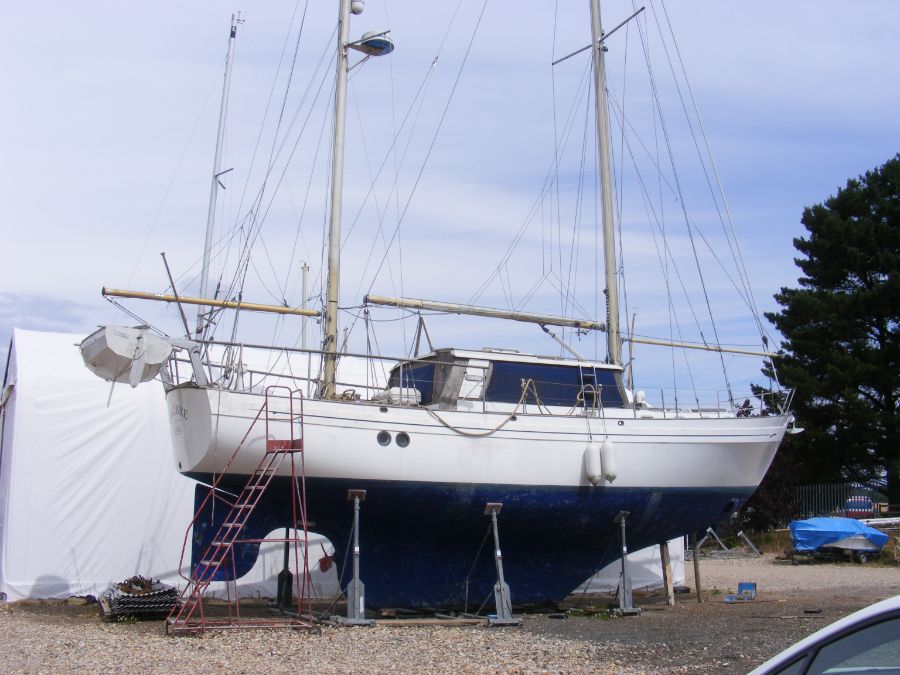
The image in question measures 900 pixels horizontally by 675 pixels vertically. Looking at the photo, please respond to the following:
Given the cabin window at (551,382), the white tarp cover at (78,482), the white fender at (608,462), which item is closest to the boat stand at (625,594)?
the white fender at (608,462)

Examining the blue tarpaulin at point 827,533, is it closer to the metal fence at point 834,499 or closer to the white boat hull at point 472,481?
the metal fence at point 834,499

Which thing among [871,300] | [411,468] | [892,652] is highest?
[871,300]

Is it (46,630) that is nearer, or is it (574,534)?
(46,630)

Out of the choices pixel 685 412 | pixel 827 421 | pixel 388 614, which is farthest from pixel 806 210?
pixel 388 614

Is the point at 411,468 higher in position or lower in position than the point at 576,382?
lower

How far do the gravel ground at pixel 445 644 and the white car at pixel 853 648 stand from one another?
5.98m

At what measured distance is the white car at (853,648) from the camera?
354 centimetres

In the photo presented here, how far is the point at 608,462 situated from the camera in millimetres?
15594

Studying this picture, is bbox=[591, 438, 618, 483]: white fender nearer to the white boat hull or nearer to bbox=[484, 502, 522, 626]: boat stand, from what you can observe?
the white boat hull

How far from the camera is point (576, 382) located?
16703 millimetres

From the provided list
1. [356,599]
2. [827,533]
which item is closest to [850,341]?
[827,533]

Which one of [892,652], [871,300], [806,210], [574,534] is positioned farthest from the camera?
[806,210]

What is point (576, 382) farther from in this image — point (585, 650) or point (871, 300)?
point (871, 300)

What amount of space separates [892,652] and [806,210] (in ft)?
121
